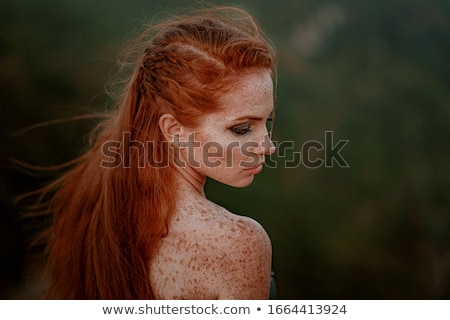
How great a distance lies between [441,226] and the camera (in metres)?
2.51

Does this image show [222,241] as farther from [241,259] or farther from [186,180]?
[186,180]

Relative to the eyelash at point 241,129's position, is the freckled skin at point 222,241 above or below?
below

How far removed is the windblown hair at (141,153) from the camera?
1386 mm

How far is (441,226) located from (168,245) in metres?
1.51

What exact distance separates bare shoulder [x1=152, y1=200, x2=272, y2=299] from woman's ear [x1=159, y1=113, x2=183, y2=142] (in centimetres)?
19

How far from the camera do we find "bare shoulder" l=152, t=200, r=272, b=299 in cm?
139

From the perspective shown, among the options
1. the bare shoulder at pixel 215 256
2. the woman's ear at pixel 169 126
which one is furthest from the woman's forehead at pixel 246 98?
the bare shoulder at pixel 215 256

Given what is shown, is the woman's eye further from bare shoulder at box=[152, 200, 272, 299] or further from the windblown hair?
bare shoulder at box=[152, 200, 272, 299]
